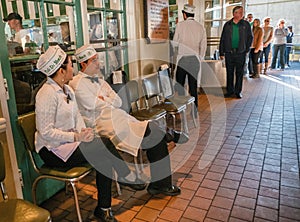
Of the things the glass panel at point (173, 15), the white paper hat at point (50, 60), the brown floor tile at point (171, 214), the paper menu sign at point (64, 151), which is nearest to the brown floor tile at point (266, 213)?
the brown floor tile at point (171, 214)

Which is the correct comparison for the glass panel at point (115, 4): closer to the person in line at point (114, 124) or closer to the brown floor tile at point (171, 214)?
the person in line at point (114, 124)

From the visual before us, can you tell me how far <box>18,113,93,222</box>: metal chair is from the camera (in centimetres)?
174

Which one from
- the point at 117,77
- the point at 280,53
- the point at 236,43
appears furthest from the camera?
the point at 280,53

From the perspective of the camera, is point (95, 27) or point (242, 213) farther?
point (95, 27)

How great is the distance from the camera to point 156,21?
3.72 meters

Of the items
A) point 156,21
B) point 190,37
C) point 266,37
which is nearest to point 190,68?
point 190,37

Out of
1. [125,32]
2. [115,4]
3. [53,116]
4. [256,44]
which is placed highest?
[115,4]

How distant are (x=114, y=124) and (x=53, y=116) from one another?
0.52m

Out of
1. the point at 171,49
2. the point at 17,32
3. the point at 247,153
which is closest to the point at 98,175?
the point at 17,32

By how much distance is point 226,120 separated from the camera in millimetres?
4031

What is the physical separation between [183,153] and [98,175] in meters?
1.32

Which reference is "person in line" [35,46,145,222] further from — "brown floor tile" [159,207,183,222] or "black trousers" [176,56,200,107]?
"black trousers" [176,56,200,107]

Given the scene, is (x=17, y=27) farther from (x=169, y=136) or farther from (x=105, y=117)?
(x=169, y=136)

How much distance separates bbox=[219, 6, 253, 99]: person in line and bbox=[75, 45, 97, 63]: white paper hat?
11.4 feet
